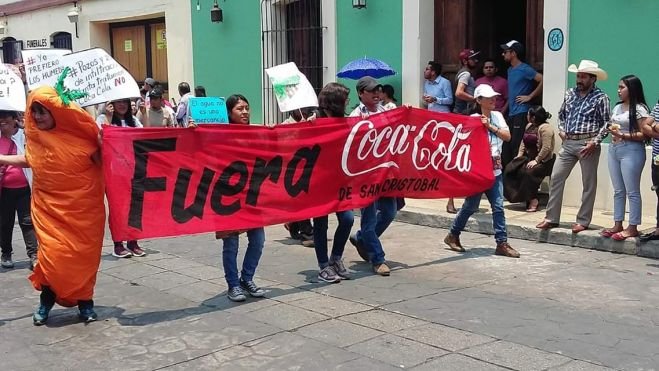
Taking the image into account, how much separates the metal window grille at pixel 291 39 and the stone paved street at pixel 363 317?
6.09m

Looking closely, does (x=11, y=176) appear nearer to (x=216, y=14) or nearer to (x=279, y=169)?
(x=279, y=169)

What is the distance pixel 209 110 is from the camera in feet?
20.7

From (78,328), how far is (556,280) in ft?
12.8

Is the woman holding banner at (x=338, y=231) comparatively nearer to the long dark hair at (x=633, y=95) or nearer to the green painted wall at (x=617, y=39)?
the long dark hair at (x=633, y=95)

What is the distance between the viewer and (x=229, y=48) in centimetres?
1474

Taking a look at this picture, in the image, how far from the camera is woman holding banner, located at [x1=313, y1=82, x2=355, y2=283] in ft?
22.1

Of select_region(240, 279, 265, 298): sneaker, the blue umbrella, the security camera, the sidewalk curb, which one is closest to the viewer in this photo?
select_region(240, 279, 265, 298): sneaker

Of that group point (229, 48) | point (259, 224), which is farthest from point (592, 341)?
point (229, 48)

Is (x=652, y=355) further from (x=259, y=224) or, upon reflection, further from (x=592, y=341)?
(x=259, y=224)

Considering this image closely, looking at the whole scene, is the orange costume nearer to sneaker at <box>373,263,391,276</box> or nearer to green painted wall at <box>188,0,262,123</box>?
sneaker at <box>373,263,391,276</box>

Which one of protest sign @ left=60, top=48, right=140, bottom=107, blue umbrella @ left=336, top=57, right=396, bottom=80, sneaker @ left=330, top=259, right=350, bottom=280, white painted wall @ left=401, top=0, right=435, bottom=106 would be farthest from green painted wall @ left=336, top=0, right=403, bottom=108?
protest sign @ left=60, top=48, right=140, bottom=107

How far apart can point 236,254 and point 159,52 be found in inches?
478

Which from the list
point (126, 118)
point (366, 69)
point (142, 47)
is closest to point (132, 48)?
point (142, 47)

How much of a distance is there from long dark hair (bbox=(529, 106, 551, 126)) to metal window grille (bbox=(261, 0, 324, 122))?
441cm
